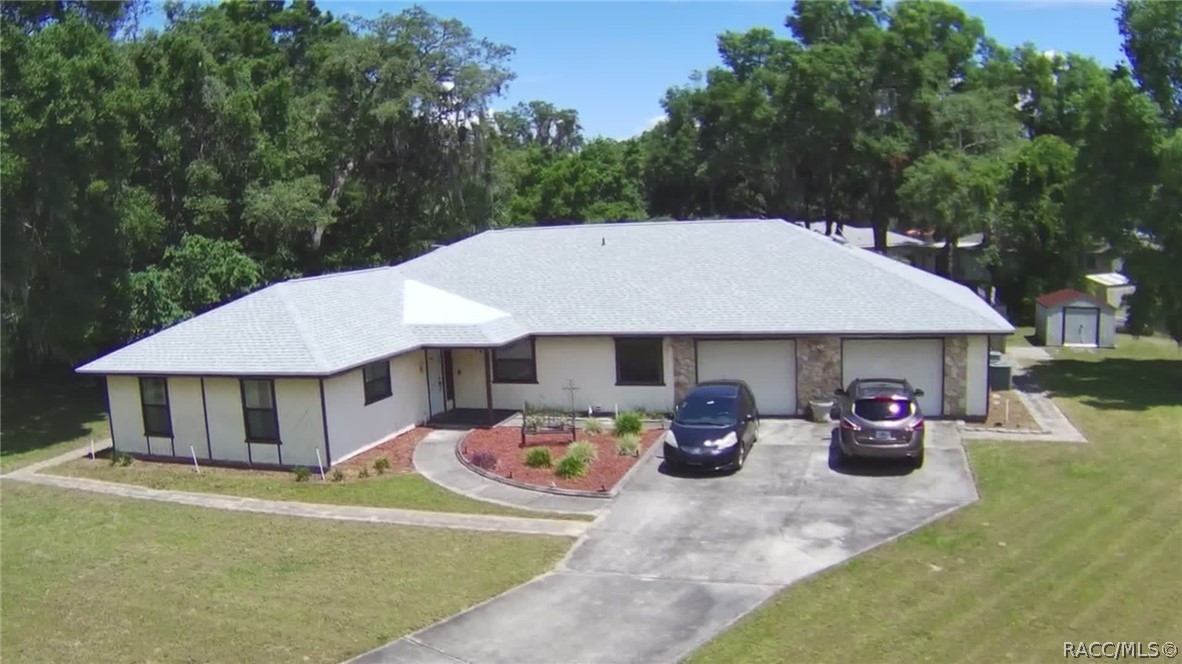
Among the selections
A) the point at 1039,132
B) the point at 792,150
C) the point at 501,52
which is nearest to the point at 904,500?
the point at 501,52

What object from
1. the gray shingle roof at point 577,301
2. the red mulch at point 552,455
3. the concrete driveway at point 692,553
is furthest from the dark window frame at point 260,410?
the concrete driveway at point 692,553

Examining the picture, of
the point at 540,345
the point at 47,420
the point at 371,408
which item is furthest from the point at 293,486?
the point at 47,420

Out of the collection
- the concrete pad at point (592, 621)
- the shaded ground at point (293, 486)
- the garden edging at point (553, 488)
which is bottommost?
the shaded ground at point (293, 486)

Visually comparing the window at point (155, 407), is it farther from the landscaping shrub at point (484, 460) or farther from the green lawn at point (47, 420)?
the landscaping shrub at point (484, 460)

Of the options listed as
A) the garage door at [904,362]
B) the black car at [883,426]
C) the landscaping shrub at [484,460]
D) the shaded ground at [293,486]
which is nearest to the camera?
the shaded ground at [293,486]

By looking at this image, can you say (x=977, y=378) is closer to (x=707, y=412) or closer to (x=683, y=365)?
(x=683, y=365)

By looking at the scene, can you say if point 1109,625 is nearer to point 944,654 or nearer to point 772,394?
point 944,654

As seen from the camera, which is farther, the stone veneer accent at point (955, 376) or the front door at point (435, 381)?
Answer: the front door at point (435, 381)
